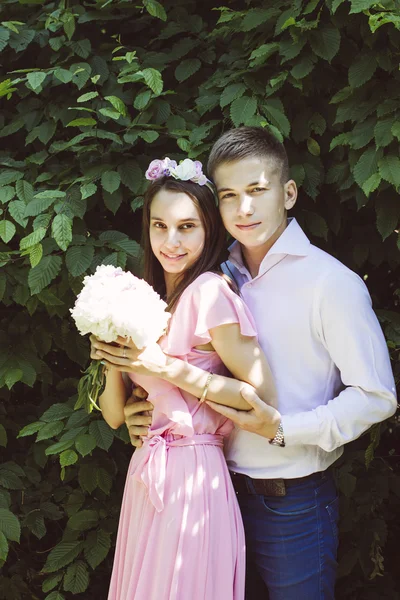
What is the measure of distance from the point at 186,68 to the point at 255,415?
1.62 meters

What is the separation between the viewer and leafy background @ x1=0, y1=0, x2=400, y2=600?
9.07ft

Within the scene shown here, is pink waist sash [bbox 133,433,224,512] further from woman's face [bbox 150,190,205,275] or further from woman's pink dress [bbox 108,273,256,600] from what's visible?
woman's face [bbox 150,190,205,275]

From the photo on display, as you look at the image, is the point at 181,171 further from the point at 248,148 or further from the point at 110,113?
the point at 110,113

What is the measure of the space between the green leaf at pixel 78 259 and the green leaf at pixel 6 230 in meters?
0.23

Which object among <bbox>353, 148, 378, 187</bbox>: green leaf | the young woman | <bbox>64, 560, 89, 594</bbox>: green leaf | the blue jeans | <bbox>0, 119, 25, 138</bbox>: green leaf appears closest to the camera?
the young woman

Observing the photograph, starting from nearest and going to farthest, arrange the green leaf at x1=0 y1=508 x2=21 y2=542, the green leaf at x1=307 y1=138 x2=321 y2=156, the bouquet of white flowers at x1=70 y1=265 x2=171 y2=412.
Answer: the bouquet of white flowers at x1=70 y1=265 x2=171 y2=412, the green leaf at x1=307 y1=138 x2=321 y2=156, the green leaf at x1=0 y1=508 x2=21 y2=542

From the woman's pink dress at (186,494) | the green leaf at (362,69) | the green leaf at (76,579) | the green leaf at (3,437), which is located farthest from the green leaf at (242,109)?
the green leaf at (76,579)

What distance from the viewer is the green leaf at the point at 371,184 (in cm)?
259

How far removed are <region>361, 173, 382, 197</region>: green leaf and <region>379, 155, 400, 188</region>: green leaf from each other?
0.08 feet

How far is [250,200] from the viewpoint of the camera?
98.0 inches

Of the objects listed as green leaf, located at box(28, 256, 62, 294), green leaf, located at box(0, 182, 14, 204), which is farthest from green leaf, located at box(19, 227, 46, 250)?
green leaf, located at box(0, 182, 14, 204)

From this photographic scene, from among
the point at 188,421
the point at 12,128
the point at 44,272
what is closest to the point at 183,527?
the point at 188,421

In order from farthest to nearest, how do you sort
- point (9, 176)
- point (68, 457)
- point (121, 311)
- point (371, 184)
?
point (9, 176)
point (68, 457)
point (371, 184)
point (121, 311)

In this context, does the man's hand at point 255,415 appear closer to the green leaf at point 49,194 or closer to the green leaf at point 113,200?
the green leaf at point 113,200
